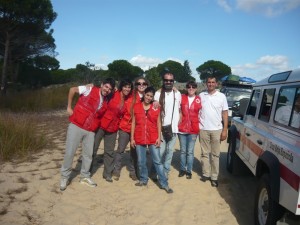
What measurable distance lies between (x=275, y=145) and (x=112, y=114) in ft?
9.07

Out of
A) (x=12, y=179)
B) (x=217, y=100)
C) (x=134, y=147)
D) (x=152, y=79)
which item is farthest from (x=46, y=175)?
(x=152, y=79)

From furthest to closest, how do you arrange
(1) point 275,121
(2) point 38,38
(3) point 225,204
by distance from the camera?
(2) point 38,38 → (3) point 225,204 → (1) point 275,121

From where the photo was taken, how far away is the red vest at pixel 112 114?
551 cm

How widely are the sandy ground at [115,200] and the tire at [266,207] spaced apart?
0.51 m

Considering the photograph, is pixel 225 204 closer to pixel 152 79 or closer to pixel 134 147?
pixel 134 147

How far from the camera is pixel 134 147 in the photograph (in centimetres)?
557

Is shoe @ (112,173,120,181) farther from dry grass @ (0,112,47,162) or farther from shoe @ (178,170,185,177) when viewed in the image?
dry grass @ (0,112,47,162)

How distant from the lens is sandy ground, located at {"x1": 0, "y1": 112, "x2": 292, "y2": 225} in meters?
4.38

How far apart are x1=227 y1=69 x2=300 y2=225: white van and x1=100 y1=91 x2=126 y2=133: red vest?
2114 mm

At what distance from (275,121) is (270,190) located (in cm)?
92

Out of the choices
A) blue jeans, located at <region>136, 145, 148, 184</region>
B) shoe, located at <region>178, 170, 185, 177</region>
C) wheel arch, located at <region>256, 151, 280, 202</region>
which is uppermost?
wheel arch, located at <region>256, 151, 280, 202</region>

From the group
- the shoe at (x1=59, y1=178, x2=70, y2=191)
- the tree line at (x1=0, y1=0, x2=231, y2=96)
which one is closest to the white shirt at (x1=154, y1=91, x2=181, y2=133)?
the shoe at (x1=59, y1=178, x2=70, y2=191)

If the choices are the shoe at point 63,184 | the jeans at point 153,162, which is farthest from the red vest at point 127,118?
the shoe at point 63,184

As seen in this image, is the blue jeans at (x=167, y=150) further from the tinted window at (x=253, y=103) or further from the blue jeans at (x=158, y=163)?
the tinted window at (x=253, y=103)
